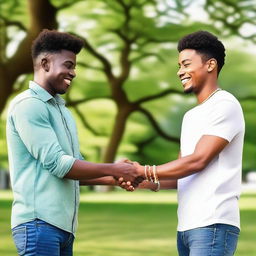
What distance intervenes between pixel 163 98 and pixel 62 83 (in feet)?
94.0

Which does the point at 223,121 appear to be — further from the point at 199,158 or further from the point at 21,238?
the point at 21,238

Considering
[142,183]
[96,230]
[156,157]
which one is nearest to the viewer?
[142,183]

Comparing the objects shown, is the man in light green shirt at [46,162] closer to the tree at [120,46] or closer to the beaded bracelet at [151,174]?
the beaded bracelet at [151,174]

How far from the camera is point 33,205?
3.47 meters

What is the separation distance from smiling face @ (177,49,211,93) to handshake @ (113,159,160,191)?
0.45 meters

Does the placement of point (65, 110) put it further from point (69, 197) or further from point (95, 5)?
point (95, 5)

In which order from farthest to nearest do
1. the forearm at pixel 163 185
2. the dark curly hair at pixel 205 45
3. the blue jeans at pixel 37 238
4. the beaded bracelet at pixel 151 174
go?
the forearm at pixel 163 185
the beaded bracelet at pixel 151 174
the dark curly hair at pixel 205 45
the blue jeans at pixel 37 238

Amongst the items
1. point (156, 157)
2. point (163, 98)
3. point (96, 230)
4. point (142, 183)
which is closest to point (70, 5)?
point (163, 98)

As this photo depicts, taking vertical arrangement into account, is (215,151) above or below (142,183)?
above

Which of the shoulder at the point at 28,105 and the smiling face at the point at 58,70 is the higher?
the smiling face at the point at 58,70

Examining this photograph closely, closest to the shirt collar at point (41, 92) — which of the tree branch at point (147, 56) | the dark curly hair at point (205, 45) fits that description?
the dark curly hair at point (205, 45)

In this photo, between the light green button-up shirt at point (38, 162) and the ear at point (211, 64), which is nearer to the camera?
the light green button-up shirt at point (38, 162)

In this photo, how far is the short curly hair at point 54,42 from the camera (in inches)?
142

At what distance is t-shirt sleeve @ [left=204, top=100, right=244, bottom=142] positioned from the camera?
356cm
